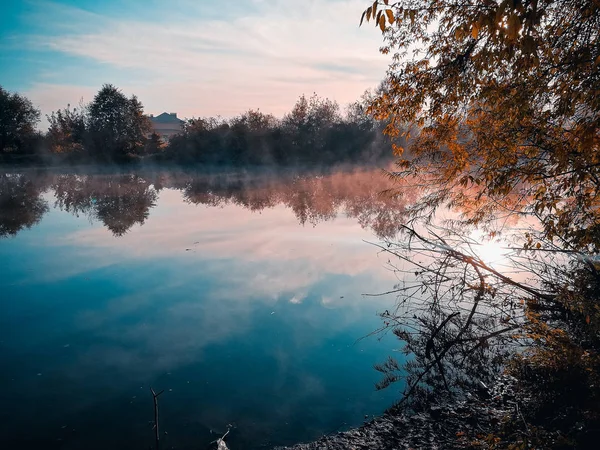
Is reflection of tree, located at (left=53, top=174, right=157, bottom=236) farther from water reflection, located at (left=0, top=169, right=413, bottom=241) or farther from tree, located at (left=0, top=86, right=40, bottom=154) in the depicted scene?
tree, located at (left=0, top=86, right=40, bottom=154)

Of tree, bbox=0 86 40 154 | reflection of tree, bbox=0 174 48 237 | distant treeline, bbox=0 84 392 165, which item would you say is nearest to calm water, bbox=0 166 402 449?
reflection of tree, bbox=0 174 48 237

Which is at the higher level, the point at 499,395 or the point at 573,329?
the point at 573,329

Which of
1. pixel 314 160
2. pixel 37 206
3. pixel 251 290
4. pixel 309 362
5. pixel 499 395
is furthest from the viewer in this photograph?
pixel 314 160

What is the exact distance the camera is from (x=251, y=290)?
8.94 metres

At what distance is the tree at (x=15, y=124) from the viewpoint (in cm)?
4700

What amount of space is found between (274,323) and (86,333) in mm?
3428

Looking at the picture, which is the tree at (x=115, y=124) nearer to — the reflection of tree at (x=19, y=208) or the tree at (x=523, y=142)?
the reflection of tree at (x=19, y=208)

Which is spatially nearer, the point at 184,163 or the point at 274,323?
the point at 274,323

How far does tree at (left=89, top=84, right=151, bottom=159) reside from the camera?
4991 cm

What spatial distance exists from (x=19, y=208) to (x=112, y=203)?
4.27 meters

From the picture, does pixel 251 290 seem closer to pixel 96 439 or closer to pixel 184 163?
pixel 96 439

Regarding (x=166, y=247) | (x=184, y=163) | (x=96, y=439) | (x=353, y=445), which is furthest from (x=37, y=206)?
(x=184, y=163)

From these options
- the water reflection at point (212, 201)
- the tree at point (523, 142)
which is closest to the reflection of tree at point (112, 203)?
the water reflection at point (212, 201)

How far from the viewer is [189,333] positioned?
6.98 m
